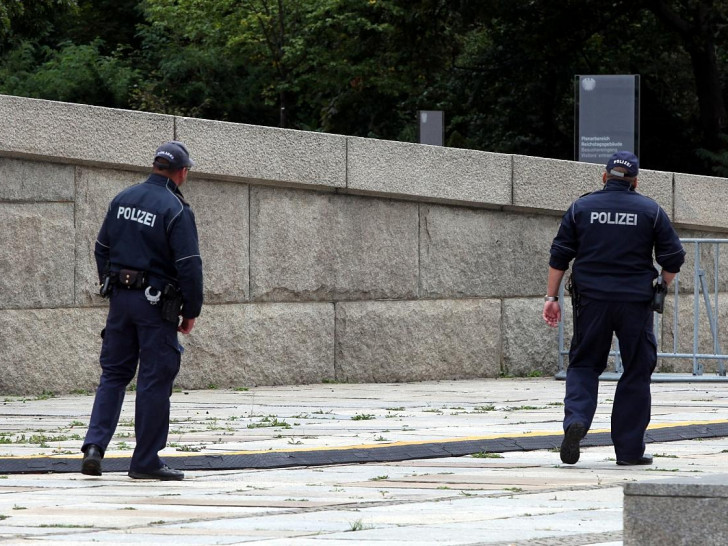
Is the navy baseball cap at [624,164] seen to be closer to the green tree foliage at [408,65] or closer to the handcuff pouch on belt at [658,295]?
the handcuff pouch on belt at [658,295]

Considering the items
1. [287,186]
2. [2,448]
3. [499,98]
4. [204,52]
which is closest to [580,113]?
[287,186]

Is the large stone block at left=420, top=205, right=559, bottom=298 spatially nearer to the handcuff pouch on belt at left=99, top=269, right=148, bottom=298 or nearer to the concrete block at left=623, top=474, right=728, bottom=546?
the handcuff pouch on belt at left=99, top=269, right=148, bottom=298

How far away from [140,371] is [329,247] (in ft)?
20.8

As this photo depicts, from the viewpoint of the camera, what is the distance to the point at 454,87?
98.7 feet

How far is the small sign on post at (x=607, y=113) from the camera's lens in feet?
50.4

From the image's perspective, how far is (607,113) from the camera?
15.5m

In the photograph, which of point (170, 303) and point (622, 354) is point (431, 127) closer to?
point (622, 354)

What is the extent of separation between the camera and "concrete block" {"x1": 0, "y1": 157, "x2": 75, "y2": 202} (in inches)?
464

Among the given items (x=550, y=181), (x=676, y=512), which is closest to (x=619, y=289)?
(x=676, y=512)

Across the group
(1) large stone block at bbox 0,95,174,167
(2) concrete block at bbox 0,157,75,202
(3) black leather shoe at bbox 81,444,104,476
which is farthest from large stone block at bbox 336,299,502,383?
(3) black leather shoe at bbox 81,444,104,476

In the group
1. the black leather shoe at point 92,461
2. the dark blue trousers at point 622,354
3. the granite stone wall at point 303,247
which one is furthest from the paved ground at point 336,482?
the granite stone wall at point 303,247

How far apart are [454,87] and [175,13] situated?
10.9m

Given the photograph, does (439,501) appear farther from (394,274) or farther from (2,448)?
(394,274)

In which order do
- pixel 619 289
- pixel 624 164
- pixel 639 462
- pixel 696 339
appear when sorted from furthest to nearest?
pixel 696 339, pixel 624 164, pixel 619 289, pixel 639 462
